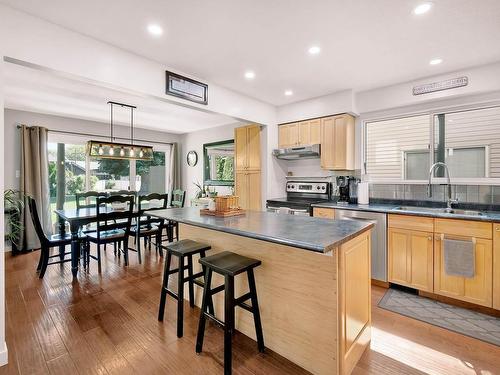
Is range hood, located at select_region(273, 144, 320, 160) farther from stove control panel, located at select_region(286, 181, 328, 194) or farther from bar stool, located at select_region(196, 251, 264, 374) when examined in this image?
bar stool, located at select_region(196, 251, 264, 374)

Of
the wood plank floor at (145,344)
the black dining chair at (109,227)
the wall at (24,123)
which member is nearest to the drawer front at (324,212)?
the wood plank floor at (145,344)

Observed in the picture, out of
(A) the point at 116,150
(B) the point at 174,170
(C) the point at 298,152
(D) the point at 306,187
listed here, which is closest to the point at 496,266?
(D) the point at 306,187

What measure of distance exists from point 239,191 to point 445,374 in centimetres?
366

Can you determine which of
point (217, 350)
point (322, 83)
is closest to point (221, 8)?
point (322, 83)

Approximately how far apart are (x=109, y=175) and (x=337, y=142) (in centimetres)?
492

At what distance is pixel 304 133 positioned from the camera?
14.0 ft

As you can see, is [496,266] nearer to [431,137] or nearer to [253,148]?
[431,137]

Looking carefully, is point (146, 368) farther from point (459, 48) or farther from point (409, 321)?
point (459, 48)

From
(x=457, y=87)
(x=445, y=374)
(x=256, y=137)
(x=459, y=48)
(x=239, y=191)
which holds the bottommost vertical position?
(x=445, y=374)

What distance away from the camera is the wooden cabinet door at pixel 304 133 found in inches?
165

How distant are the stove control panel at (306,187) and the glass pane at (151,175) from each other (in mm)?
3729

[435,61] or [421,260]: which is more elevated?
[435,61]

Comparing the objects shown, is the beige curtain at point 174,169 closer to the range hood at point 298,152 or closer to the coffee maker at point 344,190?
the range hood at point 298,152

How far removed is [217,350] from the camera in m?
1.98
